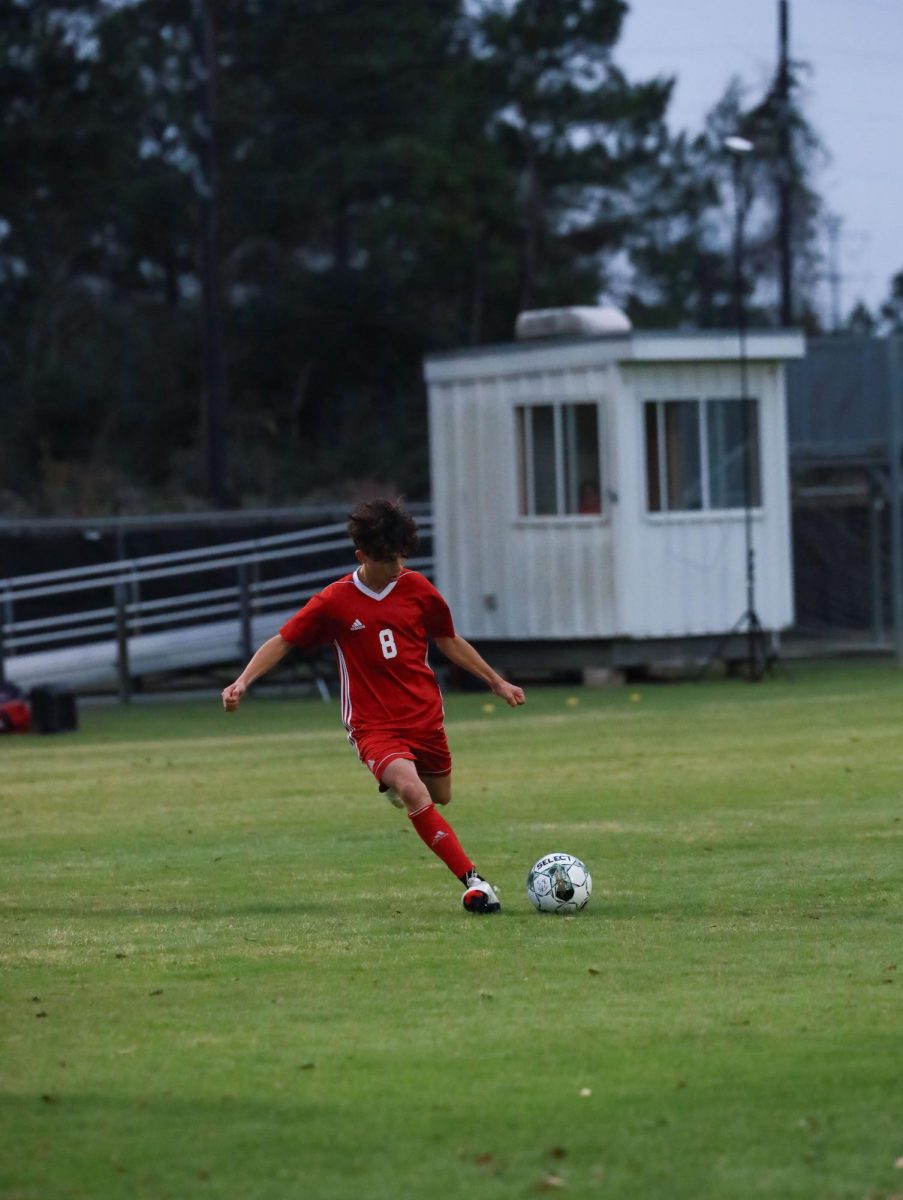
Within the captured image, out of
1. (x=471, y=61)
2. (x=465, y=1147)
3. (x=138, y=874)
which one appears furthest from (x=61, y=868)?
(x=471, y=61)

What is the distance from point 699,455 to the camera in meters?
24.9

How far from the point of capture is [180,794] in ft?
49.4

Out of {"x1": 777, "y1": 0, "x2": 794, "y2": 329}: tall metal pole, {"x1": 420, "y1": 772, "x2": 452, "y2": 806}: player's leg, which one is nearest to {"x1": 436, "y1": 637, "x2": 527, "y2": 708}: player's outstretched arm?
{"x1": 420, "y1": 772, "x2": 452, "y2": 806}: player's leg

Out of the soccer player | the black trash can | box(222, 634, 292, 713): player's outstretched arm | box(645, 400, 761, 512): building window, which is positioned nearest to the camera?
the soccer player

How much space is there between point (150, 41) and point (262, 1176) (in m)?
46.1

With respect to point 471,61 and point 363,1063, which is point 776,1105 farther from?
point 471,61

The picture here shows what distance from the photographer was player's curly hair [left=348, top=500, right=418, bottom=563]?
942cm

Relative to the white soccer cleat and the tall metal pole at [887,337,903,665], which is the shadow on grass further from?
the tall metal pole at [887,337,903,665]

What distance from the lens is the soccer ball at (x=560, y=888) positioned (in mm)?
9141

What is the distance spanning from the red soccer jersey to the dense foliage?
35.2 meters

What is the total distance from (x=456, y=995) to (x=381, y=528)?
269 centimetres

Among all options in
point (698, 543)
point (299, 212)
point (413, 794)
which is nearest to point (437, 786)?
point (413, 794)

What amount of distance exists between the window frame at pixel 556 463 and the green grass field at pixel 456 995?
9604 mm

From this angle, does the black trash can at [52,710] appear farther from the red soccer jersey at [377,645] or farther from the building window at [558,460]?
the red soccer jersey at [377,645]
